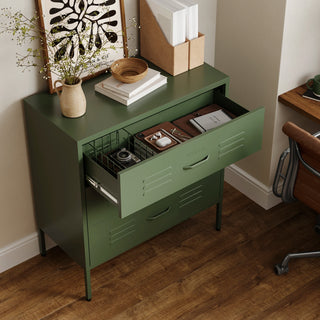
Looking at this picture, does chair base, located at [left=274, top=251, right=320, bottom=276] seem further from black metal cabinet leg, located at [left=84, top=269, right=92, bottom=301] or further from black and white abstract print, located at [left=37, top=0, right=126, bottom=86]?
black and white abstract print, located at [left=37, top=0, right=126, bottom=86]

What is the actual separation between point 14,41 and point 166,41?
2.06 ft

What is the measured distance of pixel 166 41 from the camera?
256 centimetres

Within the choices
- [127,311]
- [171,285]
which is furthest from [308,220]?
[127,311]

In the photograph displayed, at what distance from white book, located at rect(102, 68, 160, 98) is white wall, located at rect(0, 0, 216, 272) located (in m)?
0.26

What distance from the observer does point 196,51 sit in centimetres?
263

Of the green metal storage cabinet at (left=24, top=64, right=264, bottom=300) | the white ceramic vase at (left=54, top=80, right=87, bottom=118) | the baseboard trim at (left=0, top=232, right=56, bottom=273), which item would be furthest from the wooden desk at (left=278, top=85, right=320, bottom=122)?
the baseboard trim at (left=0, top=232, right=56, bottom=273)

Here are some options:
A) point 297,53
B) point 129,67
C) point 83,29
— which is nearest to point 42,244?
point 129,67

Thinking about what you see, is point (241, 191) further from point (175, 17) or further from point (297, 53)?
point (175, 17)

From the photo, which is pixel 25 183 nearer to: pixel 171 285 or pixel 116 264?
pixel 116 264

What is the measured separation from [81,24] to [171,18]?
1.19 feet

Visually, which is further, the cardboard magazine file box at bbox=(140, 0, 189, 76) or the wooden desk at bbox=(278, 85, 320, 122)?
the wooden desk at bbox=(278, 85, 320, 122)

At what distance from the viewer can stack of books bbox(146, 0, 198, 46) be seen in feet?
8.16

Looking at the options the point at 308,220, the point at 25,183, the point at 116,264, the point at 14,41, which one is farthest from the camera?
the point at 308,220

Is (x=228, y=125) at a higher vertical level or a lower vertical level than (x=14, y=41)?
lower
